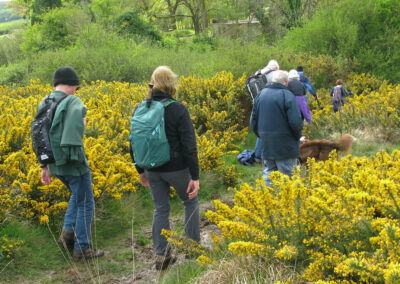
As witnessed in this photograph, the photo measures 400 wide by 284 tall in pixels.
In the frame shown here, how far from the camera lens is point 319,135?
9336 millimetres

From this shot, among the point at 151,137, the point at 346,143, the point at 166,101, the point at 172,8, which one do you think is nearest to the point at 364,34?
the point at 346,143

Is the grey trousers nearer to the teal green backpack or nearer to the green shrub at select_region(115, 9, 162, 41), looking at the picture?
the teal green backpack

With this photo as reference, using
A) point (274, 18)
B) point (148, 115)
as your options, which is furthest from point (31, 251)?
point (274, 18)

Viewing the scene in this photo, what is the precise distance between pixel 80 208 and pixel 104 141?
74.3 inches

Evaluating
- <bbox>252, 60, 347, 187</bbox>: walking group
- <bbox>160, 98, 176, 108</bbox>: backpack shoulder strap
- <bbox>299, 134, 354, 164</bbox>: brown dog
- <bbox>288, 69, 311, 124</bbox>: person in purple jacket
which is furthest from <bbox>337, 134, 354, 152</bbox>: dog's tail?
<bbox>160, 98, 176, 108</bbox>: backpack shoulder strap

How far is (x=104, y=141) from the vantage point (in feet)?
19.2

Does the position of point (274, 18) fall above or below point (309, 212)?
above

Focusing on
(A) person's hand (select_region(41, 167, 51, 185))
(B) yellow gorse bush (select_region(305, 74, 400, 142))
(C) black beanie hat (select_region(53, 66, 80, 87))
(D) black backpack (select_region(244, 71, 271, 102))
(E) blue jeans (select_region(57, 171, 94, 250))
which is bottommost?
(B) yellow gorse bush (select_region(305, 74, 400, 142))

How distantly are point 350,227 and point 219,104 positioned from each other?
6.70 metres

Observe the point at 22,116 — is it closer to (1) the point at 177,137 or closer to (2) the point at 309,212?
(1) the point at 177,137

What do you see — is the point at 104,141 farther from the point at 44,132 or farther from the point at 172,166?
the point at 172,166

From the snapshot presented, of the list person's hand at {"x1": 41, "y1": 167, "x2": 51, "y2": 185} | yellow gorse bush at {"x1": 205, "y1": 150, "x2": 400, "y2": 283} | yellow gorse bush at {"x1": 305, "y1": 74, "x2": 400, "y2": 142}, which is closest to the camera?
yellow gorse bush at {"x1": 205, "y1": 150, "x2": 400, "y2": 283}

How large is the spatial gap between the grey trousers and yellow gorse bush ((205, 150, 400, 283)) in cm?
73

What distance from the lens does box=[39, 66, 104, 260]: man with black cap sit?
12.4 ft
